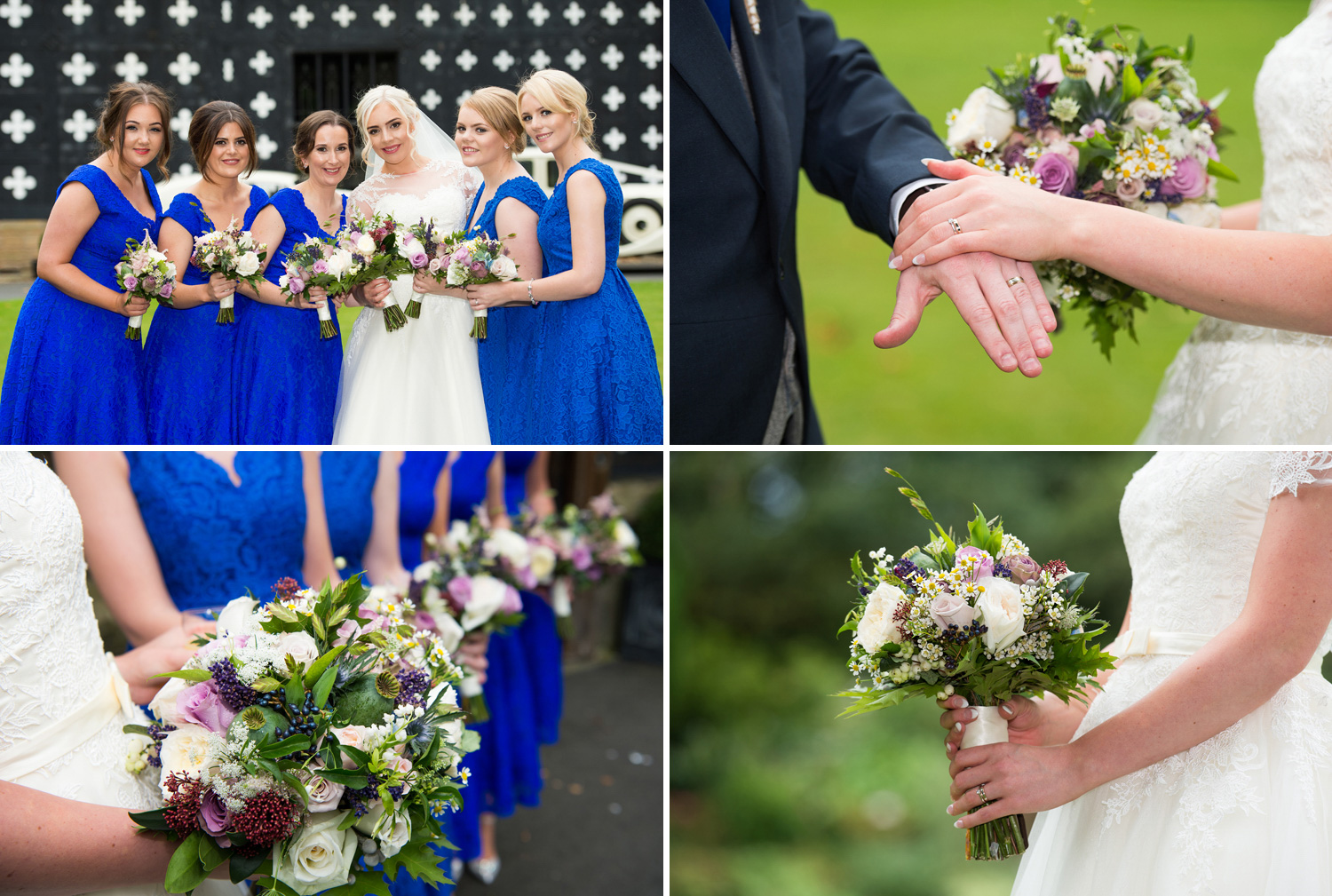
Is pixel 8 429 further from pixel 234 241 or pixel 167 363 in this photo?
pixel 234 241

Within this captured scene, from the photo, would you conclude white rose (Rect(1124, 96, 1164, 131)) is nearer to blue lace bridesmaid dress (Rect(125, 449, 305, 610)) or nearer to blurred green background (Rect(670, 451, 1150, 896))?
blue lace bridesmaid dress (Rect(125, 449, 305, 610))

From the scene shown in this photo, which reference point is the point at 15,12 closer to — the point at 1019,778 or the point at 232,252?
the point at 232,252

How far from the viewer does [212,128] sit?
6.09 feet

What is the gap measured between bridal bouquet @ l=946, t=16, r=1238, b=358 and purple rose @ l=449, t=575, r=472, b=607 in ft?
6.53

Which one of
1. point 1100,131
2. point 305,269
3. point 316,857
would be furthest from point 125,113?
point 1100,131

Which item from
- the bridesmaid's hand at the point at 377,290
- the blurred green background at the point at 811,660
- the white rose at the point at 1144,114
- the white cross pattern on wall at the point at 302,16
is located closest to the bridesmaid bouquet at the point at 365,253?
the bridesmaid's hand at the point at 377,290

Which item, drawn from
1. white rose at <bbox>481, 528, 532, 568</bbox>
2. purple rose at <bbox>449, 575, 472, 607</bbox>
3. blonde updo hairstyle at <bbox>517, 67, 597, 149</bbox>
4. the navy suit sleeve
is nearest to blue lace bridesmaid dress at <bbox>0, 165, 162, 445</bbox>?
blonde updo hairstyle at <bbox>517, 67, 597, 149</bbox>

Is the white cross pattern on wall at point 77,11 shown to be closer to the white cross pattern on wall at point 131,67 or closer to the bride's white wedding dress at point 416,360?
the white cross pattern on wall at point 131,67

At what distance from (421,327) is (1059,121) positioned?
162 cm

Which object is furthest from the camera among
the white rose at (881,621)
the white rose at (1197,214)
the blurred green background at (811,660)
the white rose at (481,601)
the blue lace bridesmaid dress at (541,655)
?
the blurred green background at (811,660)

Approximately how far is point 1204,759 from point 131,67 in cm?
263

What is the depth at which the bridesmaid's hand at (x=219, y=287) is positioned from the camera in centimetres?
187

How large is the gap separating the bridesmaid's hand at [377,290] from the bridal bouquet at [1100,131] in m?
1.43

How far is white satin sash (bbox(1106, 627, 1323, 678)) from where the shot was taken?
5.50 ft
